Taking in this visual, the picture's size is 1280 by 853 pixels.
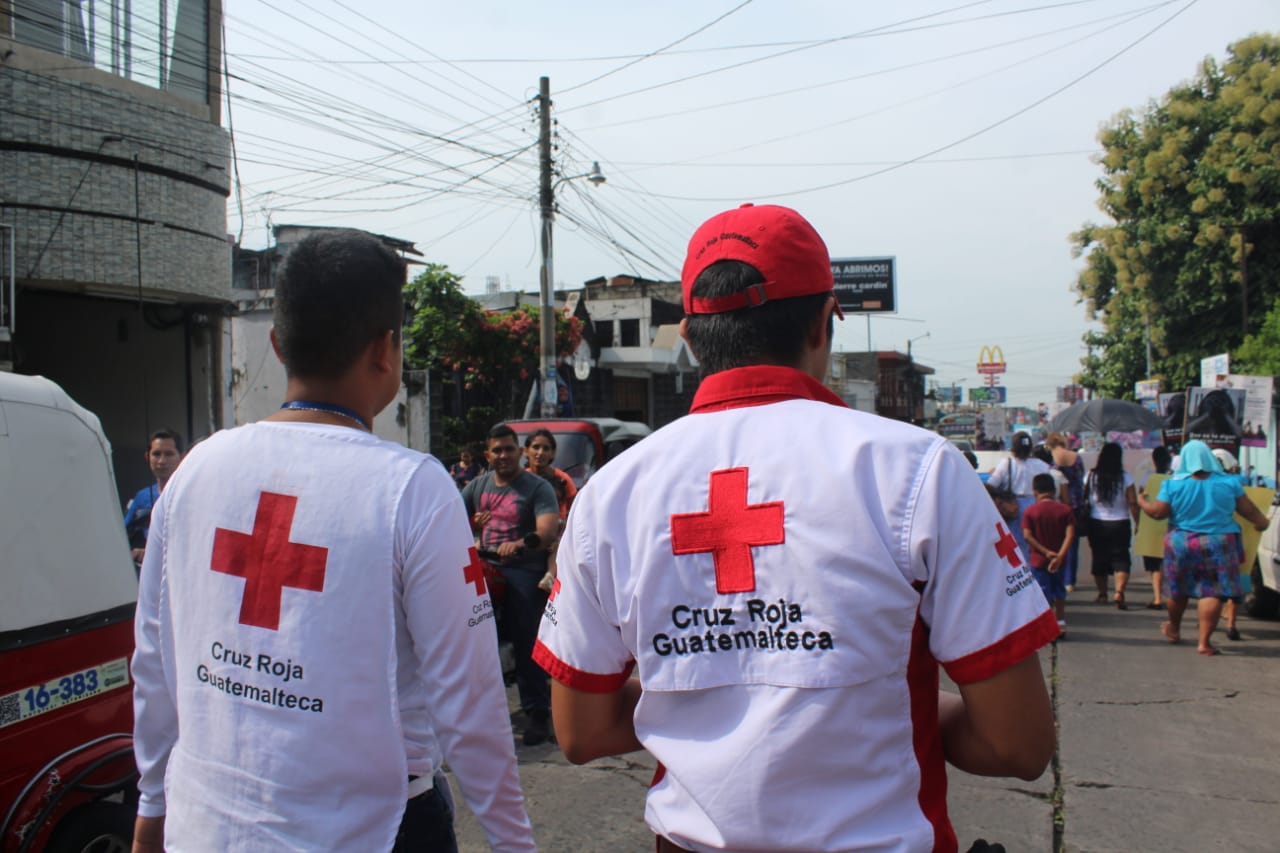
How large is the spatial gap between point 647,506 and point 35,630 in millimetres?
2573

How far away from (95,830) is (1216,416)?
13.0 metres

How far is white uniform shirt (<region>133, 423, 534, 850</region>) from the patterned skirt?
24.4ft

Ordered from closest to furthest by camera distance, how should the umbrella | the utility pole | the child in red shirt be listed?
the child in red shirt
the umbrella
the utility pole

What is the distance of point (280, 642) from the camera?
1.70 meters

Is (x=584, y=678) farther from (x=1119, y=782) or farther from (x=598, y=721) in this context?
(x=1119, y=782)

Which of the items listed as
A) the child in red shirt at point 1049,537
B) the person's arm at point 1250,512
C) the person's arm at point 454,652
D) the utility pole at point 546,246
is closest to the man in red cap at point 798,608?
the person's arm at point 454,652

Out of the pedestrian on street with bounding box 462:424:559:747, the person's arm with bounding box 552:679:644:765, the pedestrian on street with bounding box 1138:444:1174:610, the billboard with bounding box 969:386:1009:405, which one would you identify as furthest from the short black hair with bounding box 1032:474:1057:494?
the billboard with bounding box 969:386:1009:405

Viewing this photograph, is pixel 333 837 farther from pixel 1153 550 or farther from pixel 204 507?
pixel 1153 550

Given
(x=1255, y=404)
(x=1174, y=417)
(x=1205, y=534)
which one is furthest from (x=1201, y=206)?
(x=1205, y=534)

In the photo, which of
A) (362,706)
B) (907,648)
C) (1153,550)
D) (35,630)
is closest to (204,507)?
(362,706)

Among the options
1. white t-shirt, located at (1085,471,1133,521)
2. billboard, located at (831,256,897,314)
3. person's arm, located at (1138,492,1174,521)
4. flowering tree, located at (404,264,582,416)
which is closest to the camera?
person's arm, located at (1138,492,1174,521)

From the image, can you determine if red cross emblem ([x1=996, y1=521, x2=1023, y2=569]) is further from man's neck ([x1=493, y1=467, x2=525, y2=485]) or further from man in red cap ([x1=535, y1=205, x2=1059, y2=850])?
man's neck ([x1=493, y1=467, x2=525, y2=485])

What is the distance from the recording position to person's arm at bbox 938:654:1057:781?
1374mm

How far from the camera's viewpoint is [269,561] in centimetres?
173
